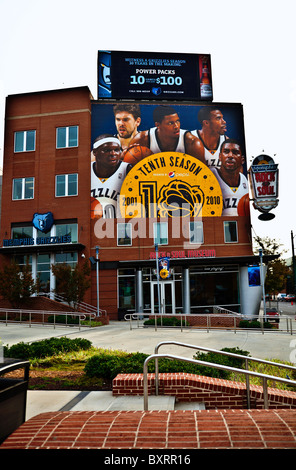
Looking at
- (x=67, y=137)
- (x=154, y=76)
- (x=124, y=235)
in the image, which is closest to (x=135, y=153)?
(x=67, y=137)

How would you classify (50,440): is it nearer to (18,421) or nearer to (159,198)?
(18,421)

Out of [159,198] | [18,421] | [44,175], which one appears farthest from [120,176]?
[18,421]

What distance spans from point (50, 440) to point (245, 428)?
187 centimetres

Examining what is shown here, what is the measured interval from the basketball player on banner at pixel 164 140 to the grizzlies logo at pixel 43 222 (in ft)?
29.2

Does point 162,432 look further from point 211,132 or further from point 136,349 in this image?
point 211,132

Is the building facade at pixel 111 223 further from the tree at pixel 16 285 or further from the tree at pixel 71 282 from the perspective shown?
the tree at pixel 71 282

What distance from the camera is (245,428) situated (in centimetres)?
352

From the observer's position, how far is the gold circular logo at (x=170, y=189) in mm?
33562

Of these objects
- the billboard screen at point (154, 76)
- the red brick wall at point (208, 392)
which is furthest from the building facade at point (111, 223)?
the red brick wall at point (208, 392)

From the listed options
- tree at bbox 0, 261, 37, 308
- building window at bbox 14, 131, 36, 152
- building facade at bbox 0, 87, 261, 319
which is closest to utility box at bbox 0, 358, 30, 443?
tree at bbox 0, 261, 37, 308

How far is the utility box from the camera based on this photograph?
4078 mm

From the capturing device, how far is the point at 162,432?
11.6ft

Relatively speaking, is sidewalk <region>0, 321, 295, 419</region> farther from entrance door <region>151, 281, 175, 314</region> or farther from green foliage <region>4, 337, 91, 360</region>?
entrance door <region>151, 281, 175, 314</region>

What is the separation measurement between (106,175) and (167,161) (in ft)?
19.2
